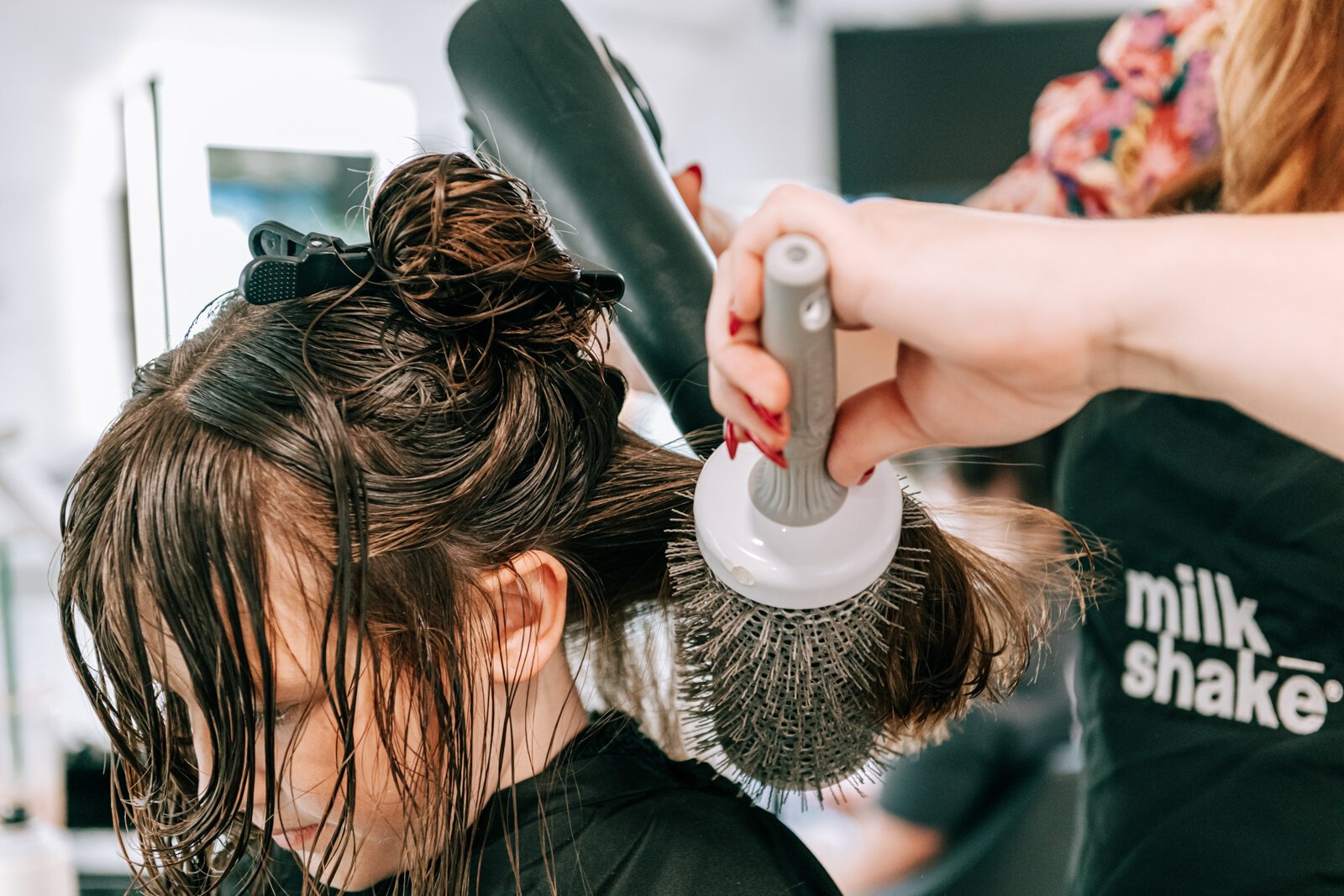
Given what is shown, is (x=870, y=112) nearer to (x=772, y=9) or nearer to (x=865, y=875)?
(x=772, y=9)

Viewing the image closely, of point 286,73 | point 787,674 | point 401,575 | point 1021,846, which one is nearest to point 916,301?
point 787,674

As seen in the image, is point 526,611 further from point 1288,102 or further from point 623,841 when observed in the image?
point 1288,102

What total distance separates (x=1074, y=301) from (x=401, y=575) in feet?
1.21

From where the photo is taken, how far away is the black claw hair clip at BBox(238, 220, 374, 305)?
1.63 feet

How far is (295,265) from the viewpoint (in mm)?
506

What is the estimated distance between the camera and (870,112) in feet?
5.19

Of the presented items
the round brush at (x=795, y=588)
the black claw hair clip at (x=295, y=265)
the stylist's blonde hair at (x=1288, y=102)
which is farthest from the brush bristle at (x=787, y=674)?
the stylist's blonde hair at (x=1288, y=102)

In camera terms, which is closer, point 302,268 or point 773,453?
point 773,453

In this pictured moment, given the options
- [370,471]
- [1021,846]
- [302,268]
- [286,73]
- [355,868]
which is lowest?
[1021,846]

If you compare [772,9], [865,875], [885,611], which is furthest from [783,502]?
[772,9]

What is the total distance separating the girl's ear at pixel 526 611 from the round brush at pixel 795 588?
0.25ft

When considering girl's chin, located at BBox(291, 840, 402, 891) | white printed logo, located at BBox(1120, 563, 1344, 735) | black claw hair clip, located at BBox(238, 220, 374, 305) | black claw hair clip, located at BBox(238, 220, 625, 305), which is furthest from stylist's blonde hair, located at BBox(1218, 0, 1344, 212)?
girl's chin, located at BBox(291, 840, 402, 891)

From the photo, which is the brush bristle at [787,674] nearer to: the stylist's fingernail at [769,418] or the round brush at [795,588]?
the round brush at [795,588]

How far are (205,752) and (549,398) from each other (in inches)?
10.8
